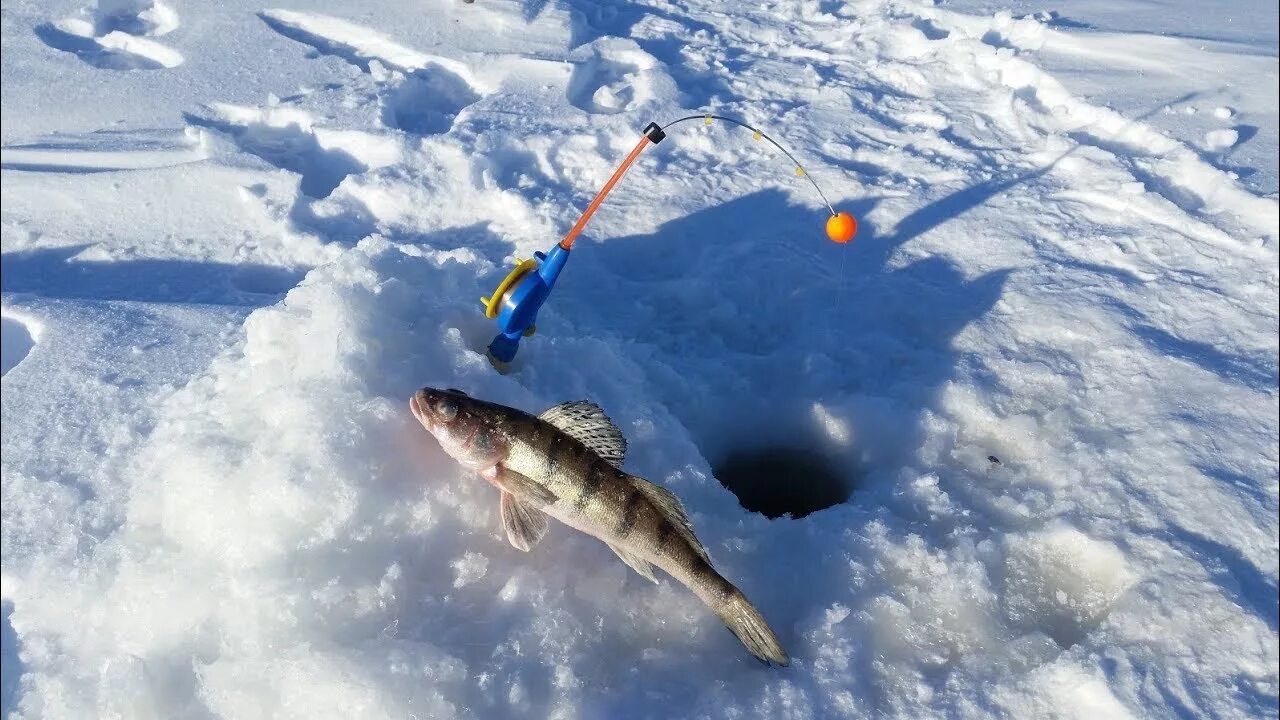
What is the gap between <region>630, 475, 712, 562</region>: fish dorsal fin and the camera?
8.13 feet

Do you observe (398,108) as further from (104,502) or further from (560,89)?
(104,502)

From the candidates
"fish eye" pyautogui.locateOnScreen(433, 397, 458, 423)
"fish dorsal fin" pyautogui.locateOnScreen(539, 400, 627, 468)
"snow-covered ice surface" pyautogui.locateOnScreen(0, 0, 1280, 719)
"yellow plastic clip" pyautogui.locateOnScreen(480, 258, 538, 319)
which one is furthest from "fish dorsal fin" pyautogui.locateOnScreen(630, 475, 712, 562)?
"yellow plastic clip" pyautogui.locateOnScreen(480, 258, 538, 319)

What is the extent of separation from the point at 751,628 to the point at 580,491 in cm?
72

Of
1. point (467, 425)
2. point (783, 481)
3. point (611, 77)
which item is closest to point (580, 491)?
point (467, 425)

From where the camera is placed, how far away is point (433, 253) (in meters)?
4.46

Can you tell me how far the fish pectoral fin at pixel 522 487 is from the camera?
248 cm

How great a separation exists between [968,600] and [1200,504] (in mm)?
1334

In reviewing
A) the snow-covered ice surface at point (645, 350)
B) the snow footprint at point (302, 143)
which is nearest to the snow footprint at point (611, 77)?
the snow-covered ice surface at point (645, 350)

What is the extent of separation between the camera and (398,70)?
659 cm

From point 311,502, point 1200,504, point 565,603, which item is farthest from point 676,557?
point 1200,504

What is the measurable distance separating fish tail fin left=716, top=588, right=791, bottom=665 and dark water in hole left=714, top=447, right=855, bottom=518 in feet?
3.88

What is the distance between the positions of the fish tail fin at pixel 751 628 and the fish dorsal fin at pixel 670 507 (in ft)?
0.59

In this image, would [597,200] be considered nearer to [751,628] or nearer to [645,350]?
[645,350]

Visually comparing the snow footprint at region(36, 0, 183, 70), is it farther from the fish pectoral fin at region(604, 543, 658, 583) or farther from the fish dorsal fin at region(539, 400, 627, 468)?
the fish pectoral fin at region(604, 543, 658, 583)
